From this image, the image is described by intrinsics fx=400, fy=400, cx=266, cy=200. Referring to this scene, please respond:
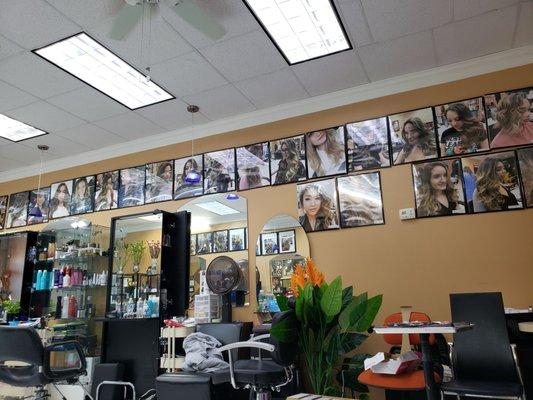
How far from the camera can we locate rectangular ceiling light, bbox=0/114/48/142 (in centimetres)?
479

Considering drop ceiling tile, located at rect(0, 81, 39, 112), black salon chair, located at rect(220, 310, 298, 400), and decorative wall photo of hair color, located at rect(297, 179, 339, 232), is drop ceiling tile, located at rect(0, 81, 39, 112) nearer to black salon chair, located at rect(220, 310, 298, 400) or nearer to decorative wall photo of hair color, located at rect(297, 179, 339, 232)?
decorative wall photo of hair color, located at rect(297, 179, 339, 232)

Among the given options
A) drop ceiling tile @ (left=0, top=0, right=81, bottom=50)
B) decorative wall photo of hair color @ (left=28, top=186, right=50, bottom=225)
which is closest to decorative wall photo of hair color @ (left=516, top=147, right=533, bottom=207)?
drop ceiling tile @ (left=0, top=0, right=81, bottom=50)

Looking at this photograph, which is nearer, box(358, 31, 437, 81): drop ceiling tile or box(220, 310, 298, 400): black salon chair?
box(220, 310, 298, 400): black salon chair

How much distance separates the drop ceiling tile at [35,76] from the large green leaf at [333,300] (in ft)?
10.3

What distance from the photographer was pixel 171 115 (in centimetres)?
475

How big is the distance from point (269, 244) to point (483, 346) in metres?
2.21

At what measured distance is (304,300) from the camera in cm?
288

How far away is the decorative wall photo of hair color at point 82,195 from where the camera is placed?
568cm

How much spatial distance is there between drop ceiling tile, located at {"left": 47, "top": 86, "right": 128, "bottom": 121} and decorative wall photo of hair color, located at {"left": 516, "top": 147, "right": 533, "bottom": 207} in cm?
403

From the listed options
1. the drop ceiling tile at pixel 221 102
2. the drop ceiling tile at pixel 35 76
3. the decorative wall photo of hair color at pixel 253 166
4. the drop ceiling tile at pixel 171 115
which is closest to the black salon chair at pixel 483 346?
the decorative wall photo of hair color at pixel 253 166

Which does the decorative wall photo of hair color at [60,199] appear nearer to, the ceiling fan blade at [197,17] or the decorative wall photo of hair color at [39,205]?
the decorative wall photo of hair color at [39,205]

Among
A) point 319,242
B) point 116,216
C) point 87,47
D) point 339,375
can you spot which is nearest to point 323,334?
point 339,375

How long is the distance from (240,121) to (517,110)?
287 centimetres

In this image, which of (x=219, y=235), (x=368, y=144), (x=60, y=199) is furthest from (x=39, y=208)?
(x=368, y=144)
